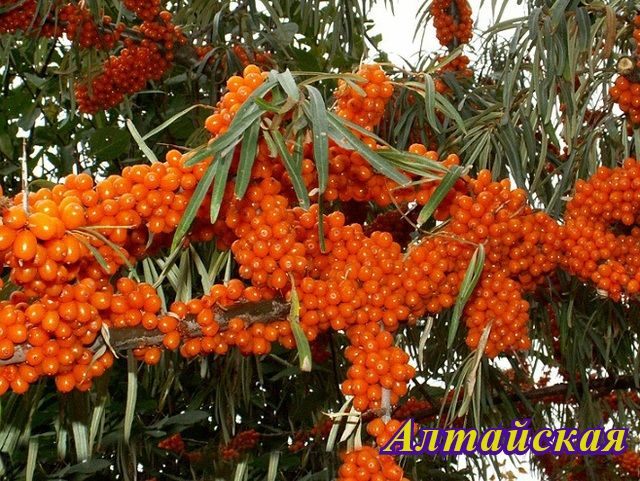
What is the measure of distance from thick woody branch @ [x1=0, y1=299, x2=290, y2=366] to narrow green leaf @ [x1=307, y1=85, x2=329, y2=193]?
0.18m

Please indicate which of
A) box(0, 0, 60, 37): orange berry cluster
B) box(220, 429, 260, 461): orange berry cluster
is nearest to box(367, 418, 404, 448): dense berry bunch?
box(220, 429, 260, 461): orange berry cluster

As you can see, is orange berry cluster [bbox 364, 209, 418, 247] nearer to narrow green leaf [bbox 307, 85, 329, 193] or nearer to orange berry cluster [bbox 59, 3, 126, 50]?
narrow green leaf [bbox 307, 85, 329, 193]

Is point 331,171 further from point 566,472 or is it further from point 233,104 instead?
point 566,472

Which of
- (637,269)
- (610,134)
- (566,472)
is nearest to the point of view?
(637,269)

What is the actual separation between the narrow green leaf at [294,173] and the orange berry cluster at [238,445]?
119 cm

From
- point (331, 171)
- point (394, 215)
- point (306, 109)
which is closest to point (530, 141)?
point (394, 215)

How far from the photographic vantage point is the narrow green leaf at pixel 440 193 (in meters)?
0.71

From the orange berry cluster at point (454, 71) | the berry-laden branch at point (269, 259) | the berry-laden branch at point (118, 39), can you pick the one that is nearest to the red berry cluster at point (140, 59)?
the berry-laden branch at point (118, 39)

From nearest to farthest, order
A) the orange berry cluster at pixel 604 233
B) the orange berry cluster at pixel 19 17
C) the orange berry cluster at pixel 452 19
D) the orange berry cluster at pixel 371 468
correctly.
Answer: the orange berry cluster at pixel 371 468 < the orange berry cluster at pixel 604 233 < the orange berry cluster at pixel 19 17 < the orange berry cluster at pixel 452 19

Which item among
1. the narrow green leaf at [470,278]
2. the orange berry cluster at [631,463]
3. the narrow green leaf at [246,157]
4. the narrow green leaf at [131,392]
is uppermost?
the narrow green leaf at [246,157]

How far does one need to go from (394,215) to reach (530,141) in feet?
1.00

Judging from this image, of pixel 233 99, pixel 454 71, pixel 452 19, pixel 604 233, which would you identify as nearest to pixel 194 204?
pixel 233 99

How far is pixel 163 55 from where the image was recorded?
1.69m

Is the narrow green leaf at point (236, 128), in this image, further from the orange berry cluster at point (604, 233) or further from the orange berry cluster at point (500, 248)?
the orange berry cluster at point (604, 233)
